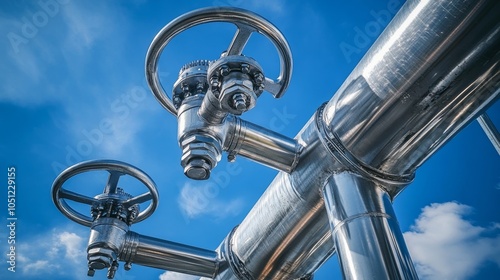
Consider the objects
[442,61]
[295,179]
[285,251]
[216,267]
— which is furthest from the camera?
[216,267]

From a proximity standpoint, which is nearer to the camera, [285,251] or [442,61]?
[442,61]

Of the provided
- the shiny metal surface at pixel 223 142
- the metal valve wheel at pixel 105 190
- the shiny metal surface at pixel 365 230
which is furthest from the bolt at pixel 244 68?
the metal valve wheel at pixel 105 190

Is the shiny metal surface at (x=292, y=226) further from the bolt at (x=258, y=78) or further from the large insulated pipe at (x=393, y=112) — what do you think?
the bolt at (x=258, y=78)

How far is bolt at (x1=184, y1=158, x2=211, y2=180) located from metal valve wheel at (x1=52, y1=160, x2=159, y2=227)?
0.99ft

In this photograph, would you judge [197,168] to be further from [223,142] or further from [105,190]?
[105,190]

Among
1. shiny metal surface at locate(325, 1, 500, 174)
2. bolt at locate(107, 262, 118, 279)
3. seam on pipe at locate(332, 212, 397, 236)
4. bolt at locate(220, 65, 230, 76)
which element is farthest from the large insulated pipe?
bolt at locate(107, 262, 118, 279)

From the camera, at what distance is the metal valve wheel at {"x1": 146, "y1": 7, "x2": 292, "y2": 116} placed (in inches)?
44.8

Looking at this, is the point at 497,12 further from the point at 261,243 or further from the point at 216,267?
the point at 216,267

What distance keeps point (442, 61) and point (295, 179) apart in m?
0.59

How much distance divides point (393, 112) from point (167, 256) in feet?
3.35

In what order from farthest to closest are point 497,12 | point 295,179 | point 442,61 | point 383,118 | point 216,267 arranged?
point 216,267, point 295,179, point 383,118, point 442,61, point 497,12

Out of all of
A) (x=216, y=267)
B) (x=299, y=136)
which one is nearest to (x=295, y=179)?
(x=299, y=136)

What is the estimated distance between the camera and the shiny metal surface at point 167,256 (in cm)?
154

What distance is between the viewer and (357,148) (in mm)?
1167
